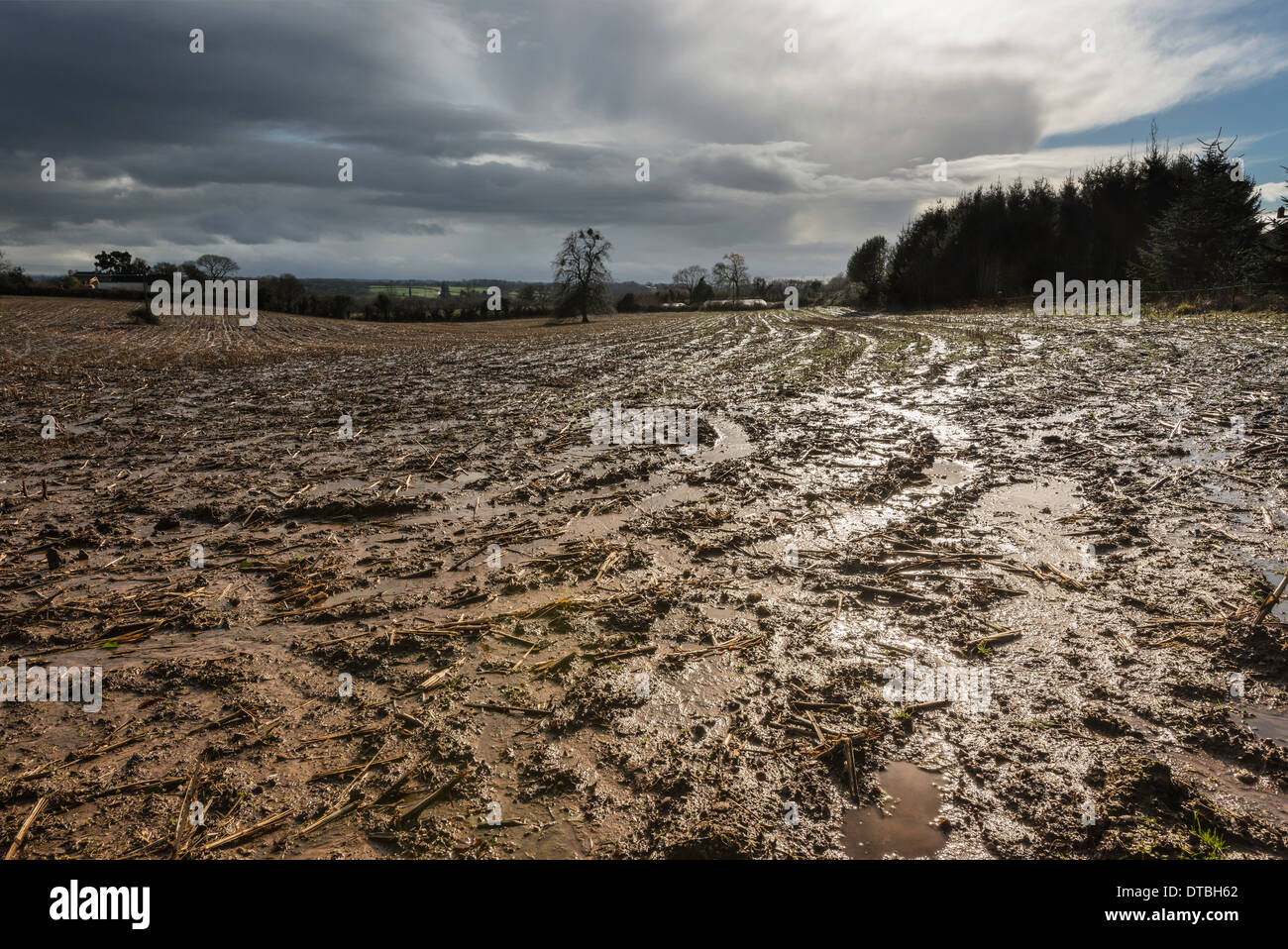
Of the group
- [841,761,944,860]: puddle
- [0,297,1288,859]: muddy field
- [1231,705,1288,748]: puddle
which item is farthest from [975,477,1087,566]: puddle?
[841,761,944,860]: puddle

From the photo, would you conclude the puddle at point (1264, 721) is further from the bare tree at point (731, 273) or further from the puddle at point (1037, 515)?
the bare tree at point (731, 273)

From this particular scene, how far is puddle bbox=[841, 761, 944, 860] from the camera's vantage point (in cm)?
217

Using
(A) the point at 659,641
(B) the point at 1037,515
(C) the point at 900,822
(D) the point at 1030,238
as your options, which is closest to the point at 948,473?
(B) the point at 1037,515

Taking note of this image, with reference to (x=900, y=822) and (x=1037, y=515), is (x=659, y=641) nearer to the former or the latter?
(x=900, y=822)

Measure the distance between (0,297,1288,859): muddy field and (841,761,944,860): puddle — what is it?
0.01 m

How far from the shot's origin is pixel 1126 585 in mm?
3865

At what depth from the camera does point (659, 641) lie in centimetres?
349

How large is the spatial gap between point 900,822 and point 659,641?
4.90 ft

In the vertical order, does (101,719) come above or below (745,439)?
below

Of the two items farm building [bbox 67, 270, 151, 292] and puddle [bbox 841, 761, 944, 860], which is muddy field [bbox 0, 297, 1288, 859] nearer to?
puddle [bbox 841, 761, 944, 860]

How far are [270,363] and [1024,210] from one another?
1869 inches

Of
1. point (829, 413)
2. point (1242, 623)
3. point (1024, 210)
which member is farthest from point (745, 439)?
point (1024, 210)
